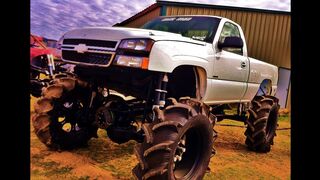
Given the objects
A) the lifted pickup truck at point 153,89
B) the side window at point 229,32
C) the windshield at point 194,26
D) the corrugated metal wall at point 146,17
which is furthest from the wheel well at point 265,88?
the corrugated metal wall at point 146,17

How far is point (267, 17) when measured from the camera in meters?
11.2

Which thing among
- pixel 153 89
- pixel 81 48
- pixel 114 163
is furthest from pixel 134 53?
pixel 114 163

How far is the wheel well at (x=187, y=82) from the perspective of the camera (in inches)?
154

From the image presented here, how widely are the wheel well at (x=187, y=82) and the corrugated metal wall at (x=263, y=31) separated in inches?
283

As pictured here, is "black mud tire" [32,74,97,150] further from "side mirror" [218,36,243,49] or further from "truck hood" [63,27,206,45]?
"side mirror" [218,36,243,49]

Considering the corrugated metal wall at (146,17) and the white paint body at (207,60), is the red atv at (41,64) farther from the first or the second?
the corrugated metal wall at (146,17)

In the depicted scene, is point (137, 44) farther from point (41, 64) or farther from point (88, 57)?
point (41, 64)

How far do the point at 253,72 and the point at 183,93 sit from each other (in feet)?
6.67

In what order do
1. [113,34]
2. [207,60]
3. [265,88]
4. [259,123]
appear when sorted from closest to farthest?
[113,34]
[207,60]
[259,123]
[265,88]

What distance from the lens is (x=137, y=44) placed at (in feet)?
9.99

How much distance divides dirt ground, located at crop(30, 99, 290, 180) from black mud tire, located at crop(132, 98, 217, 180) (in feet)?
1.97

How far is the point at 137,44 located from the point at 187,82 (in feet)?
4.08
